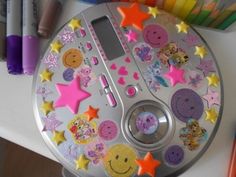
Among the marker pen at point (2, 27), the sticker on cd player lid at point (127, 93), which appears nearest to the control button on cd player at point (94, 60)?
the sticker on cd player lid at point (127, 93)

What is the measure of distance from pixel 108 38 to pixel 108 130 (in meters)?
0.10

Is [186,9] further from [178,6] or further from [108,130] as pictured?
[108,130]

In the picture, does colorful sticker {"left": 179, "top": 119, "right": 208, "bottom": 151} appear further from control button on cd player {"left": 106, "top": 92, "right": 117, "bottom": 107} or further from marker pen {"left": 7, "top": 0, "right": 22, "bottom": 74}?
marker pen {"left": 7, "top": 0, "right": 22, "bottom": 74}

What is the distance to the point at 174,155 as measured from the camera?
358 millimetres

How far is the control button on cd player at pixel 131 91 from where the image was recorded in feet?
1.22

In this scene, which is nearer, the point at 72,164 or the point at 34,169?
the point at 72,164

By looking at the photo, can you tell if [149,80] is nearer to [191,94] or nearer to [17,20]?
[191,94]

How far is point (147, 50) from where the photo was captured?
1.27 feet

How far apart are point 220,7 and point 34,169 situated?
2.22ft

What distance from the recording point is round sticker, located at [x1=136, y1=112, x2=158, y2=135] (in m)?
0.36

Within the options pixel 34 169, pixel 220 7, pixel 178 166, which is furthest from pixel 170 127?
pixel 34 169

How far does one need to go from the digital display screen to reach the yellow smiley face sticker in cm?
10

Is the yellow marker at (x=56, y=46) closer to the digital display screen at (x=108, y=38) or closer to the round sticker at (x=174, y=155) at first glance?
the digital display screen at (x=108, y=38)

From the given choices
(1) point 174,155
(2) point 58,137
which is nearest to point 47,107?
(2) point 58,137
